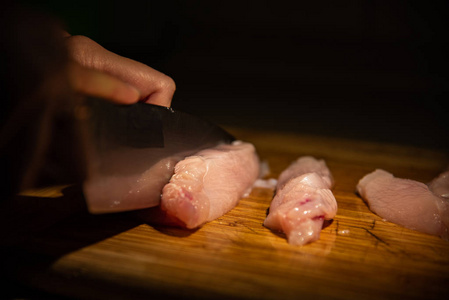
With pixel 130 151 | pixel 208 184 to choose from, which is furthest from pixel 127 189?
pixel 208 184

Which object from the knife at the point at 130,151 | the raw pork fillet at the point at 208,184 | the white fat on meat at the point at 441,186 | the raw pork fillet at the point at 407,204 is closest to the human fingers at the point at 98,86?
the knife at the point at 130,151

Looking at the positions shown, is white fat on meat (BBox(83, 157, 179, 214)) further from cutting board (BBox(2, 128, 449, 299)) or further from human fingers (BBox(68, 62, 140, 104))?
human fingers (BBox(68, 62, 140, 104))

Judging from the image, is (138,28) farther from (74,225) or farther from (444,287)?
(444,287)

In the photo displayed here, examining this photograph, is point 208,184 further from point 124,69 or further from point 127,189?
point 124,69

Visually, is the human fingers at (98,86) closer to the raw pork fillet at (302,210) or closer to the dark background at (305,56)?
the raw pork fillet at (302,210)

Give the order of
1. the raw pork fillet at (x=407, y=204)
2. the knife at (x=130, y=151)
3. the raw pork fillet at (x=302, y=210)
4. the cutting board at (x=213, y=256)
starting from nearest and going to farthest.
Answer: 1. the cutting board at (x=213, y=256)
2. the knife at (x=130, y=151)
3. the raw pork fillet at (x=302, y=210)
4. the raw pork fillet at (x=407, y=204)

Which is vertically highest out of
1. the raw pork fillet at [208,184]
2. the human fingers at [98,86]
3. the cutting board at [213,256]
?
the human fingers at [98,86]

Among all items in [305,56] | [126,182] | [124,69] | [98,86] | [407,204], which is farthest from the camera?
[305,56]

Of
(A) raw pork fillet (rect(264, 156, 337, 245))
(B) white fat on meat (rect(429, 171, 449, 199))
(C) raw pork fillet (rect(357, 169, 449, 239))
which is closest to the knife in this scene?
(A) raw pork fillet (rect(264, 156, 337, 245))
